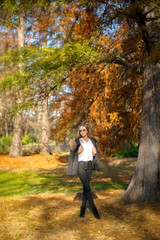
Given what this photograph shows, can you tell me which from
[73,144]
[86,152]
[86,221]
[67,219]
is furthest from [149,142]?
[67,219]

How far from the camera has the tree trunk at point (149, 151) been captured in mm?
7469

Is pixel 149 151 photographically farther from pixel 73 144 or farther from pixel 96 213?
pixel 73 144

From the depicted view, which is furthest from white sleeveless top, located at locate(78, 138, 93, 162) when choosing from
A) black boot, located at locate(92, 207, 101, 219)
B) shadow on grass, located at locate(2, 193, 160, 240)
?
shadow on grass, located at locate(2, 193, 160, 240)

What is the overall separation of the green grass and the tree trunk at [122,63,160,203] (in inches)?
136

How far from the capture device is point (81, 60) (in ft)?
24.3

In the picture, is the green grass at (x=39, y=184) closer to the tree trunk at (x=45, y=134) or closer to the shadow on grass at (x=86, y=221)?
the shadow on grass at (x=86, y=221)

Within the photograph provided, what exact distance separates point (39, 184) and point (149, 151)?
20.4ft

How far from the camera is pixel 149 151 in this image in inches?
304

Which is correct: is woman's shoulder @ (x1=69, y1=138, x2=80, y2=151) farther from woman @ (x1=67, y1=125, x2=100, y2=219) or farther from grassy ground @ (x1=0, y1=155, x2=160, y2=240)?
grassy ground @ (x1=0, y1=155, x2=160, y2=240)

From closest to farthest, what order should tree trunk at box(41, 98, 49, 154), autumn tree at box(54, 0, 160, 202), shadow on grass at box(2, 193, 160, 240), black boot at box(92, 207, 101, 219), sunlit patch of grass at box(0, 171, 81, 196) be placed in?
1. shadow on grass at box(2, 193, 160, 240)
2. black boot at box(92, 207, 101, 219)
3. autumn tree at box(54, 0, 160, 202)
4. sunlit patch of grass at box(0, 171, 81, 196)
5. tree trunk at box(41, 98, 49, 154)

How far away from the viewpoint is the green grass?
1080 centimetres

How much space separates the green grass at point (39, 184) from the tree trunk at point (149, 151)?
3465 mm

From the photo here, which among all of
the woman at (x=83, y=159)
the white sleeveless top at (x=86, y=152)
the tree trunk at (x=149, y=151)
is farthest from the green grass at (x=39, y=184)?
the white sleeveless top at (x=86, y=152)

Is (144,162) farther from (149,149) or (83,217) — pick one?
(83,217)
